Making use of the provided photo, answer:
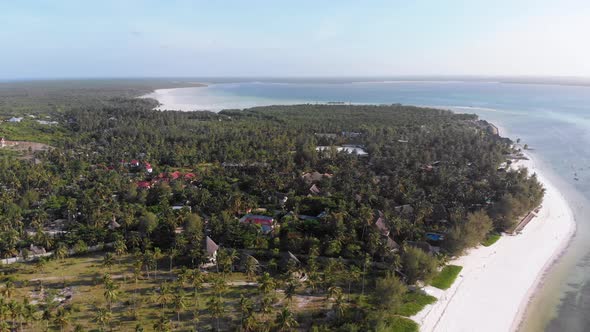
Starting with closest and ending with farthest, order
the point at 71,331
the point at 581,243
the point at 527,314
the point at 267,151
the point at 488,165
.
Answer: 1. the point at 71,331
2. the point at 527,314
3. the point at 581,243
4. the point at 488,165
5. the point at 267,151

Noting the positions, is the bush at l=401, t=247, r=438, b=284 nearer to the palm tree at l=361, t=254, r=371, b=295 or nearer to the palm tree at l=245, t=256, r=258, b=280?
the palm tree at l=361, t=254, r=371, b=295

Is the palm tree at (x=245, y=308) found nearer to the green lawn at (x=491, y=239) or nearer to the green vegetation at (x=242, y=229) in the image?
the green vegetation at (x=242, y=229)

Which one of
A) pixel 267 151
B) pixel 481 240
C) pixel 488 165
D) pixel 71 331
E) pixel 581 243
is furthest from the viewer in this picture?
pixel 267 151

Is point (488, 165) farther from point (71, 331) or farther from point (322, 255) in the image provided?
point (71, 331)

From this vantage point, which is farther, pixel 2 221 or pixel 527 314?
pixel 2 221

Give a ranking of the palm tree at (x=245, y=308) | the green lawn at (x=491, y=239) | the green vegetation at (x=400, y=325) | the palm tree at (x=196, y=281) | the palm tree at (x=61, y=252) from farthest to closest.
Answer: the green lawn at (x=491, y=239), the palm tree at (x=61, y=252), the palm tree at (x=196, y=281), the green vegetation at (x=400, y=325), the palm tree at (x=245, y=308)

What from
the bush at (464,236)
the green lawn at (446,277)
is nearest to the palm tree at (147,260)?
the green lawn at (446,277)

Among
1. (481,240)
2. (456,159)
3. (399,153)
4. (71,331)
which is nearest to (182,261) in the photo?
(71,331)

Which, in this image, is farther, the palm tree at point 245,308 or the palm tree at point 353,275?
the palm tree at point 353,275
